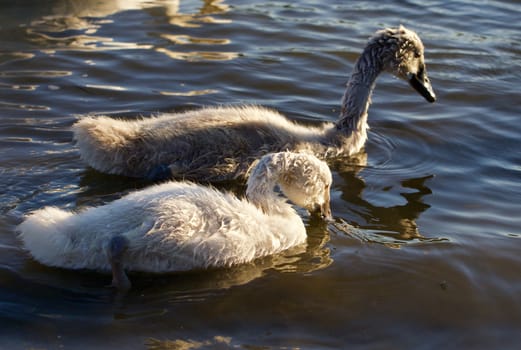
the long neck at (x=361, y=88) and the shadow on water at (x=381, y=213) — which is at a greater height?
the long neck at (x=361, y=88)

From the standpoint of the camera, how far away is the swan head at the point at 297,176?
5.93 metres

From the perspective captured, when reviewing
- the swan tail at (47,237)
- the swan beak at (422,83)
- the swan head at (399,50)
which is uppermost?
the swan head at (399,50)

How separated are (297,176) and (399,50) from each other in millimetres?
2490

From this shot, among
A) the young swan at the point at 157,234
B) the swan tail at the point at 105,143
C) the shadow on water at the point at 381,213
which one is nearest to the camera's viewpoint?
the young swan at the point at 157,234

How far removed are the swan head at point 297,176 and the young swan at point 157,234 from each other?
31 centimetres

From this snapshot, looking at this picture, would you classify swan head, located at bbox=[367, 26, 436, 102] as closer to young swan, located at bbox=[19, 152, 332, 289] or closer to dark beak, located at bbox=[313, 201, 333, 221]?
dark beak, located at bbox=[313, 201, 333, 221]

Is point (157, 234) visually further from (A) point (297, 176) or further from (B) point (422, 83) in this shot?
(B) point (422, 83)

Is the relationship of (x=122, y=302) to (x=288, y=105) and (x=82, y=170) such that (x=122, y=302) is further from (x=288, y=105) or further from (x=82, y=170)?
(x=288, y=105)

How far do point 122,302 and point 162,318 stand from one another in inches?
11.1

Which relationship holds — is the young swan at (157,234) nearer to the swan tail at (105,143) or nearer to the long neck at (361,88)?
the swan tail at (105,143)

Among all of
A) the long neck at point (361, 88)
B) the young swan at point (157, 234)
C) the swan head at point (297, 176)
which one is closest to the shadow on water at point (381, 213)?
the swan head at point (297, 176)

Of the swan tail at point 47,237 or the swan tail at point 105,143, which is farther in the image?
the swan tail at point 105,143

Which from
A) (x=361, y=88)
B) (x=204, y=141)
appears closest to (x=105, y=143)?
(x=204, y=141)

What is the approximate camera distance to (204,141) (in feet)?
22.9
